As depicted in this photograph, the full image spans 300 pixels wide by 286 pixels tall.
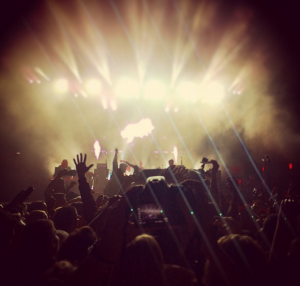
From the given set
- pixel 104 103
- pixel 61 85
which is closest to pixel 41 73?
pixel 61 85

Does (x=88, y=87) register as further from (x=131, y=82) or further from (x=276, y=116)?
(x=276, y=116)

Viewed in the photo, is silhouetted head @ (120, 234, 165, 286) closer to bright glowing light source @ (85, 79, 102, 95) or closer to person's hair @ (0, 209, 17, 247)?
person's hair @ (0, 209, 17, 247)

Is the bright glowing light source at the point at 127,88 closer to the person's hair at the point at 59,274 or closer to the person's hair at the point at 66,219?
the person's hair at the point at 66,219

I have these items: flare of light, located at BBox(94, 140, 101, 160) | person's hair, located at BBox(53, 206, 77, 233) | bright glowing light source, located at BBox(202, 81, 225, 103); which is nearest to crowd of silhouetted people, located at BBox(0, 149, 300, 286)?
person's hair, located at BBox(53, 206, 77, 233)

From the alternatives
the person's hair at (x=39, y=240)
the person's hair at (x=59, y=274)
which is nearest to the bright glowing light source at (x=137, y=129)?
the person's hair at (x=39, y=240)

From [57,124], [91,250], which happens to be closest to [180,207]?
[91,250]

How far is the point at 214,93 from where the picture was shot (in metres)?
16.5

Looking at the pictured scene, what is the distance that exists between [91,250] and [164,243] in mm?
686

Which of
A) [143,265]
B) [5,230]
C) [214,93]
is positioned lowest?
[143,265]

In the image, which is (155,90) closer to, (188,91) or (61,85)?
(188,91)

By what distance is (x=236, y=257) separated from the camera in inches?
76.9

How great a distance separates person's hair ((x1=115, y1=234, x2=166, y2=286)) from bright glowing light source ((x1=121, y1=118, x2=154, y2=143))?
19.5 metres

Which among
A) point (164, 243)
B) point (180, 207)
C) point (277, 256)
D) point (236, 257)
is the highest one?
point (180, 207)

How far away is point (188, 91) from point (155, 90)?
7.54 ft
